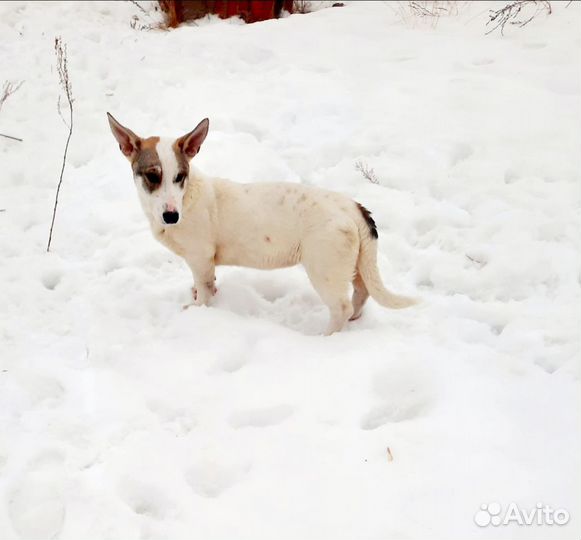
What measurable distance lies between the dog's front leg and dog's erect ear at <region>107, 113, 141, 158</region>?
0.90m

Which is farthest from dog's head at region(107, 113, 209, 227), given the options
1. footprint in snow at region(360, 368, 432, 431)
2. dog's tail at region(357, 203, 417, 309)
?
footprint in snow at region(360, 368, 432, 431)

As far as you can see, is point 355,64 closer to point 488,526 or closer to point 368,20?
point 368,20

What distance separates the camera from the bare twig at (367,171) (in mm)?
5762

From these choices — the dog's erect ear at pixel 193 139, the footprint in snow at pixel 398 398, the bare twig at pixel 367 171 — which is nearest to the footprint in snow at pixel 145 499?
the footprint in snow at pixel 398 398

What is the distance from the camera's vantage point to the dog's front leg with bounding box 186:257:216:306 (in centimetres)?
432

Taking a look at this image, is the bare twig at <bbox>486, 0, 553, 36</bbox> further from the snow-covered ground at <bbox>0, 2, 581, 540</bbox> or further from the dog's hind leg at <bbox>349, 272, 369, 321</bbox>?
the dog's hind leg at <bbox>349, 272, 369, 321</bbox>

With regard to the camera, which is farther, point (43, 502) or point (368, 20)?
point (368, 20)

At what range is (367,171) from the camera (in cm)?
584

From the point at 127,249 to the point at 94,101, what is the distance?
282cm

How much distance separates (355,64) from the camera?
7941 mm

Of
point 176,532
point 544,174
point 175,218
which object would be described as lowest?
point 176,532

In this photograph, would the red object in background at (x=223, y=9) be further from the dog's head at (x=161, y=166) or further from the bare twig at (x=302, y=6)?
the dog's head at (x=161, y=166)

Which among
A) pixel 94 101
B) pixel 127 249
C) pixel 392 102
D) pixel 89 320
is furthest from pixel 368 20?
pixel 89 320

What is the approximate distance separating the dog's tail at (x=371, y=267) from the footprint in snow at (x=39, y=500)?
2.30 metres
